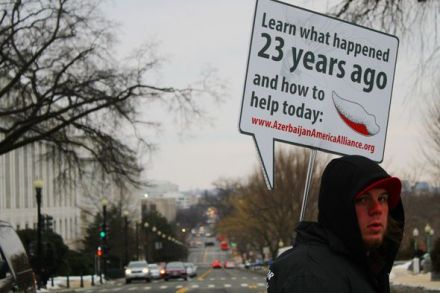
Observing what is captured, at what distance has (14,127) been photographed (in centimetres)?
2603

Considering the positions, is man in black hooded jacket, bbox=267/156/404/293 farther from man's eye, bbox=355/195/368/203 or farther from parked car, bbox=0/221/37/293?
parked car, bbox=0/221/37/293

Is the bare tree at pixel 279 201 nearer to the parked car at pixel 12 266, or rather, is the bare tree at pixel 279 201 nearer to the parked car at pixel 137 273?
the parked car at pixel 137 273

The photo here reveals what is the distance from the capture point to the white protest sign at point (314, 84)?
181 inches

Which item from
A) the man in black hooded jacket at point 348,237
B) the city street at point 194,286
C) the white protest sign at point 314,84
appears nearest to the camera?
the man in black hooded jacket at point 348,237

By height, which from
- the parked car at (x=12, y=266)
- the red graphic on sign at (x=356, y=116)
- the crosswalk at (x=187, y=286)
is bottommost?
the crosswalk at (x=187, y=286)

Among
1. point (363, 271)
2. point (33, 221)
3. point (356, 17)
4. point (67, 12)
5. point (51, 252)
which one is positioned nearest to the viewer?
point (363, 271)

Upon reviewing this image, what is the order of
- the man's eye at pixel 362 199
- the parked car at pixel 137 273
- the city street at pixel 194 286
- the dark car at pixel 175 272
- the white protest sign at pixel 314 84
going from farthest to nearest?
the dark car at pixel 175 272, the parked car at pixel 137 273, the city street at pixel 194 286, the white protest sign at pixel 314 84, the man's eye at pixel 362 199

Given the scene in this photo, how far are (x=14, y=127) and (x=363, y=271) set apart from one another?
24.8m

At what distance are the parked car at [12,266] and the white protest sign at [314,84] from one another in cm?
466

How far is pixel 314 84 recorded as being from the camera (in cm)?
474

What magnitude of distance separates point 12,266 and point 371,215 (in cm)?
718

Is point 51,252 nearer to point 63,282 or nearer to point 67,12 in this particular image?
point 67,12

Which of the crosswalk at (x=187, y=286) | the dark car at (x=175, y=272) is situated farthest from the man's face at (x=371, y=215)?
the dark car at (x=175, y=272)

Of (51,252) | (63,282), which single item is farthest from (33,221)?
(51,252)
